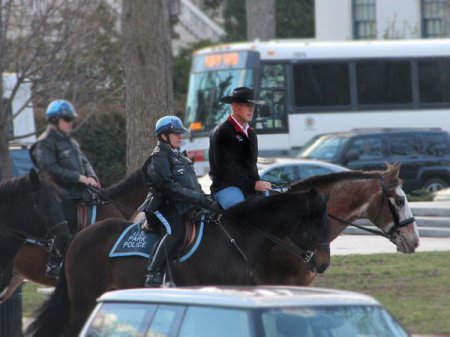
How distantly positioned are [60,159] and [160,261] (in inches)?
102

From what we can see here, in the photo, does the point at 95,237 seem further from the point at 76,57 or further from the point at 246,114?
the point at 76,57

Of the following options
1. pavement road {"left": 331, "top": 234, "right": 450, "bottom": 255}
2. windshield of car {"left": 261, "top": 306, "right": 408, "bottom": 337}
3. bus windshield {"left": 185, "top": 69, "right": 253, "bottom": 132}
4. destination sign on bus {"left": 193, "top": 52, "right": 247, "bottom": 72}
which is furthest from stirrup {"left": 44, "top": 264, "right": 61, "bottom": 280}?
destination sign on bus {"left": 193, "top": 52, "right": 247, "bottom": 72}

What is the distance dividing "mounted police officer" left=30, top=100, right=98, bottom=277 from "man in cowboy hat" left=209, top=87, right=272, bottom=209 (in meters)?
1.83

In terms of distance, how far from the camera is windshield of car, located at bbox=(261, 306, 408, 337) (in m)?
6.80

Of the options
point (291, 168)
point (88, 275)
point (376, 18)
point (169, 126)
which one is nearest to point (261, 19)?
point (291, 168)

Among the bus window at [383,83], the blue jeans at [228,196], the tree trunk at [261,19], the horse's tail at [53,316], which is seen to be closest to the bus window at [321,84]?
the bus window at [383,83]

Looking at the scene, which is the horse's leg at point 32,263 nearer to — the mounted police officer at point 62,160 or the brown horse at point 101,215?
the brown horse at point 101,215

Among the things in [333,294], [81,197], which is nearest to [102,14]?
[81,197]

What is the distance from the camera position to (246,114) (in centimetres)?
1109

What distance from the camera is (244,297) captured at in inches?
274

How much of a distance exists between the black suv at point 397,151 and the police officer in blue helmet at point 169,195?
18379mm

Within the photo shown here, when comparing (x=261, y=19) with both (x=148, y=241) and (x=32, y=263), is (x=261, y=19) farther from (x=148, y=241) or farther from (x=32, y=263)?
(x=148, y=241)

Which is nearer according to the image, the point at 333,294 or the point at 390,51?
the point at 333,294

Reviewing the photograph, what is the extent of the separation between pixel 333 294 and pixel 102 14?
22679 mm
